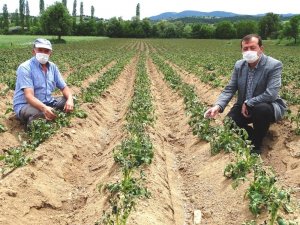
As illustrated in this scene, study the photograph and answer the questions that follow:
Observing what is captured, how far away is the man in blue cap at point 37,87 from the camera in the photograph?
24.3ft

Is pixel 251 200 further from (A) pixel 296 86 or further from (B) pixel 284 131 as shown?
(A) pixel 296 86

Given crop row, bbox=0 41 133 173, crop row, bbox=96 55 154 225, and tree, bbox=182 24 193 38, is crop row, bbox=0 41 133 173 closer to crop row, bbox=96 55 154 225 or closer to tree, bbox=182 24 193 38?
crop row, bbox=96 55 154 225

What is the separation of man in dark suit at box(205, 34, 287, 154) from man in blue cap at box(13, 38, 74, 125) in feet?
9.83

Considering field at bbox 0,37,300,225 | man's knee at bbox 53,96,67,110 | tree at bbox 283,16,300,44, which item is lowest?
field at bbox 0,37,300,225

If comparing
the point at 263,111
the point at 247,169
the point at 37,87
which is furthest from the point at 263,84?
the point at 37,87

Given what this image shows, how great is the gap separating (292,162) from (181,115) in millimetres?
3929

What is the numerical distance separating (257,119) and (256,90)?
0.55m

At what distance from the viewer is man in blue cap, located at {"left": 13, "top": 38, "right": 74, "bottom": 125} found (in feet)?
24.3

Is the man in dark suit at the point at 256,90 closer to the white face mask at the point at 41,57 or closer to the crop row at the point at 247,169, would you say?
the crop row at the point at 247,169

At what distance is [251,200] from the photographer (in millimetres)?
4457

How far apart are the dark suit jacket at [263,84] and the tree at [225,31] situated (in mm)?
100108

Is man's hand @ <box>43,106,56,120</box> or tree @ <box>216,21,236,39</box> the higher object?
tree @ <box>216,21,236,39</box>

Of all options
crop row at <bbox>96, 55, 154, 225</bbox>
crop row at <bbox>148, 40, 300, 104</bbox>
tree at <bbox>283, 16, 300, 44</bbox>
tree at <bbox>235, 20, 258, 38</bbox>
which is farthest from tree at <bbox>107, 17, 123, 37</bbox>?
crop row at <bbox>96, 55, 154, 225</bbox>

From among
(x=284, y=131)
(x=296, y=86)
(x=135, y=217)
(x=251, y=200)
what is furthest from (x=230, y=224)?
(x=296, y=86)
